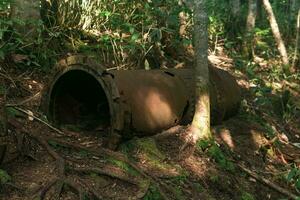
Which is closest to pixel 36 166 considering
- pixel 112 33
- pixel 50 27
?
pixel 50 27

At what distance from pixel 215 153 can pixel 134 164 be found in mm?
1313

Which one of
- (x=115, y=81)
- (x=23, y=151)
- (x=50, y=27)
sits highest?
(x=50, y=27)

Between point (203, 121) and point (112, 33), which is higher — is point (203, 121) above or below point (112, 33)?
below

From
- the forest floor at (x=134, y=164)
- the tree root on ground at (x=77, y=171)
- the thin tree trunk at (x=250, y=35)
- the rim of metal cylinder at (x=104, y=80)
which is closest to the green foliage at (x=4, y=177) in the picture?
the forest floor at (x=134, y=164)

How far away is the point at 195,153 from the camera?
5766 millimetres

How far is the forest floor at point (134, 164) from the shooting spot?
453 cm

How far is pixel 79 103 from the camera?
22.2ft

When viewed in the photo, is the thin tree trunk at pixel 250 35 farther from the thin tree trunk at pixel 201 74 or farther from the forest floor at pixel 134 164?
the thin tree trunk at pixel 201 74

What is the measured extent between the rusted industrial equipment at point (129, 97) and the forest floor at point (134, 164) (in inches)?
11.2

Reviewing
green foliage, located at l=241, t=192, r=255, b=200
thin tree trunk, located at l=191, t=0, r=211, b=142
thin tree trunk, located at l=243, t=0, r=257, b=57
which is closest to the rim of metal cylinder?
thin tree trunk, located at l=191, t=0, r=211, b=142

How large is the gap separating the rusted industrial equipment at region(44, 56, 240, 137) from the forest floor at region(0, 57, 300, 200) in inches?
11.2

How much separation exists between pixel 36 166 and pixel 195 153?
6.67 feet

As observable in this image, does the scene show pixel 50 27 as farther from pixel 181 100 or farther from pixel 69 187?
pixel 69 187

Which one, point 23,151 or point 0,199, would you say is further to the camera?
point 23,151
